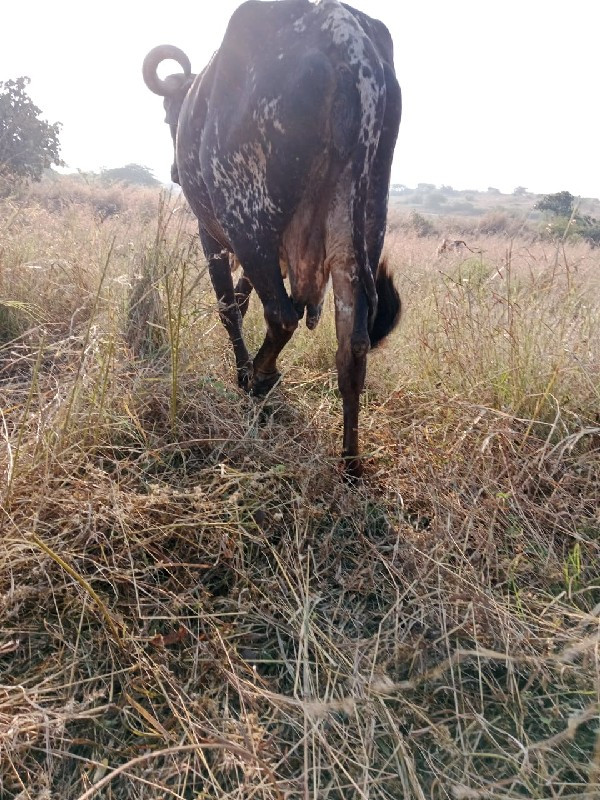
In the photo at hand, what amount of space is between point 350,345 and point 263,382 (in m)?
0.68

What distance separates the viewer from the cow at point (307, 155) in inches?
74.0

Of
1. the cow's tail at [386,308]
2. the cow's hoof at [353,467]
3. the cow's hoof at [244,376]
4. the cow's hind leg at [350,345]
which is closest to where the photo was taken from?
the cow's hind leg at [350,345]

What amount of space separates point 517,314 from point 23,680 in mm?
2473

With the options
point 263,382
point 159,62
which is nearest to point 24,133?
point 159,62

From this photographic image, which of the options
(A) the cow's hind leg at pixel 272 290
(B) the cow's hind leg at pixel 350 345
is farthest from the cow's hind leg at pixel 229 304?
(B) the cow's hind leg at pixel 350 345

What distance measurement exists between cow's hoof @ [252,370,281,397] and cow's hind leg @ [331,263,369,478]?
55cm

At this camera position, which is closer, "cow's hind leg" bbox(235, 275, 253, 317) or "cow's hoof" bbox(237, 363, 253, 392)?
"cow's hoof" bbox(237, 363, 253, 392)

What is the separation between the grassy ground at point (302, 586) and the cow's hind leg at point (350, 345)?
119 mm

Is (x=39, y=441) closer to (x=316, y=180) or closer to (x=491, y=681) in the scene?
(x=316, y=180)

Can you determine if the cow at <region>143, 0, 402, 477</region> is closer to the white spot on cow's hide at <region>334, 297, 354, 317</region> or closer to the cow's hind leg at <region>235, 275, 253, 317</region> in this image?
the white spot on cow's hide at <region>334, 297, 354, 317</region>

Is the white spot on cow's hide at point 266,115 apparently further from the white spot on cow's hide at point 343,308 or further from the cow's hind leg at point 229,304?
the cow's hind leg at point 229,304

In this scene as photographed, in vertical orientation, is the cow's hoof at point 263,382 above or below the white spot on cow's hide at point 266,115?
below

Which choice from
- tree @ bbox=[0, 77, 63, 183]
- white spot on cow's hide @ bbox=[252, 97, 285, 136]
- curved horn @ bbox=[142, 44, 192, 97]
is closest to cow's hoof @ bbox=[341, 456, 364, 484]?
white spot on cow's hide @ bbox=[252, 97, 285, 136]

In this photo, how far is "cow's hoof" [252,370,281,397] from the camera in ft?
8.59
